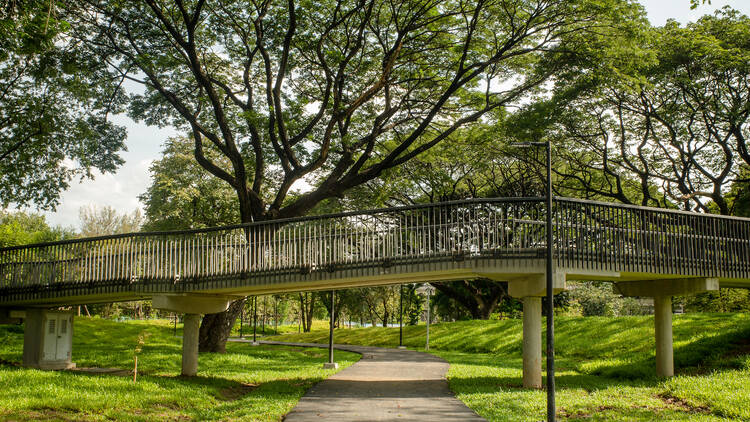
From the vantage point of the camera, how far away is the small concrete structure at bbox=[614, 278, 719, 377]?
1781 centimetres

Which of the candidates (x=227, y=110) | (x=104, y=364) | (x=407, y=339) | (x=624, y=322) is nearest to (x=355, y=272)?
(x=104, y=364)

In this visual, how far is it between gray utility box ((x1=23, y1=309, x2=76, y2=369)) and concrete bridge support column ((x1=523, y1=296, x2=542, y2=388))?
1421 centimetres

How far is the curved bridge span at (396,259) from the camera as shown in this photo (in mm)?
16062

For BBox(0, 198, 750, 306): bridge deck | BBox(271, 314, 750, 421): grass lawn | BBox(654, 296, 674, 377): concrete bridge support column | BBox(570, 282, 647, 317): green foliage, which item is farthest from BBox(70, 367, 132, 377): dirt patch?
BBox(570, 282, 647, 317): green foliage

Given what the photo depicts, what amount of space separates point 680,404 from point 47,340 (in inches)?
701

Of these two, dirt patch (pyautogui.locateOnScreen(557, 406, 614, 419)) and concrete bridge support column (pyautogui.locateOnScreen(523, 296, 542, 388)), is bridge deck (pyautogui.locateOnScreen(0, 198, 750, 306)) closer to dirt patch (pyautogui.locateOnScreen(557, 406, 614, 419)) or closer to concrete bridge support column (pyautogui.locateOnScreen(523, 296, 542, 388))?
concrete bridge support column (pyautogui.locateOnScreen(523, 296, 542, 388))

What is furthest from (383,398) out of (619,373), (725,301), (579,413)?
(725,301)

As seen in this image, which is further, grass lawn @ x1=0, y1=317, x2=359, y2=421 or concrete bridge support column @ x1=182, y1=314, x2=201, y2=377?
concrete bridge support column @ x1=182, y1=314, x2=201, y2=377

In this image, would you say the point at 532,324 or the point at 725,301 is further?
the point at 725,301

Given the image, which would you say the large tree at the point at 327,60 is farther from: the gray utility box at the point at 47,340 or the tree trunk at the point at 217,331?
the gray utility box at the point at 47,340

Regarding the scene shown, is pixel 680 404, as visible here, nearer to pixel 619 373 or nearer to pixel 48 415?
pixel 619 373

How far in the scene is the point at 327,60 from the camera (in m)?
25.4

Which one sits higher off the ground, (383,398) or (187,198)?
(187,198)

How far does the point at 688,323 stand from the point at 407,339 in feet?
65.4
